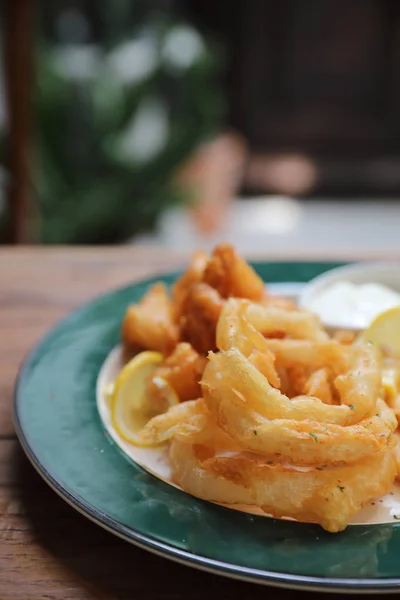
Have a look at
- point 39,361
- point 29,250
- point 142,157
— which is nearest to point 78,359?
point 39,361

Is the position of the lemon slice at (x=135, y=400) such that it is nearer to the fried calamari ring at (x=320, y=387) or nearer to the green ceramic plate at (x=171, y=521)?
the green ceramic plate at (x=171, y=521)

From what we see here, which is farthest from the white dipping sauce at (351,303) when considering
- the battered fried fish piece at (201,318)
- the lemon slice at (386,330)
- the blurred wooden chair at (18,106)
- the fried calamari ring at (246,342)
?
the blurred wooden chair at (18,106)

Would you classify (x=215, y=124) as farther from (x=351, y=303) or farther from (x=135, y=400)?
(x=135, y=400)

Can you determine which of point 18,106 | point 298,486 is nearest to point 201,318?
point 298,486

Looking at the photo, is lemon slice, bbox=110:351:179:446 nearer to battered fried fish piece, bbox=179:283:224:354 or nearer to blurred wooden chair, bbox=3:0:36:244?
battered fried fish piece, bbox=179:283:224:354

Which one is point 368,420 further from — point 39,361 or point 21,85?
point 21,85
